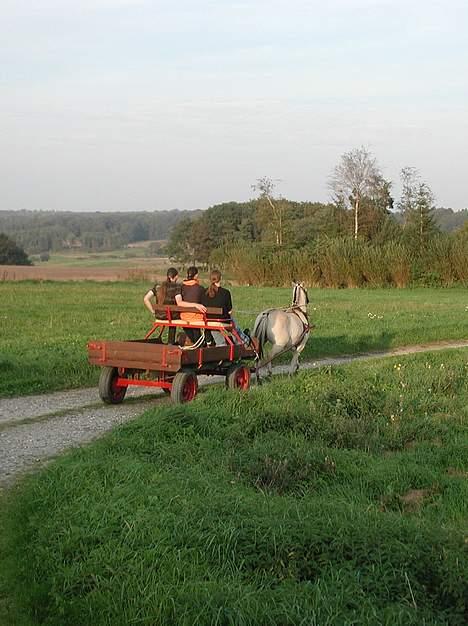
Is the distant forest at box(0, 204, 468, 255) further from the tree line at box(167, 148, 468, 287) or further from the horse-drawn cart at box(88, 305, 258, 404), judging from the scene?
the horse-drawn cart at box(88, 305, 258, 404)

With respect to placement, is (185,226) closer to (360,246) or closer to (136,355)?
(360,246)

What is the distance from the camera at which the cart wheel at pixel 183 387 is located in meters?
12.2

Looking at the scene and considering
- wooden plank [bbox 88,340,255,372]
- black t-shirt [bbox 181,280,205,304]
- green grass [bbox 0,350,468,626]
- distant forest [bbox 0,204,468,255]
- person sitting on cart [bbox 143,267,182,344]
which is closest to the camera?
green grass [bbox 0,350,468,626]

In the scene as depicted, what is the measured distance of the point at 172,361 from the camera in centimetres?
1200

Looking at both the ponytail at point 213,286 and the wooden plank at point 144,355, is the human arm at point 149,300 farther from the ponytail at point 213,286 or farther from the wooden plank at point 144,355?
the wooden plank at point 144,355

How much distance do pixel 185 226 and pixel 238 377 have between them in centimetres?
9429

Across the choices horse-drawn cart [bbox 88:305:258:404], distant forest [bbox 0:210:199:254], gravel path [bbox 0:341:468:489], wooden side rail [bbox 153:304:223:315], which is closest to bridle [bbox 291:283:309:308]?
horse-drawn cart [bbox 88:305:258:404]

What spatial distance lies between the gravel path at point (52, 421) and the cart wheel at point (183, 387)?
56 cm

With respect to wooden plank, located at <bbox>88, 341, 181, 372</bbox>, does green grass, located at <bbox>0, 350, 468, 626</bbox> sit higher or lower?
lower

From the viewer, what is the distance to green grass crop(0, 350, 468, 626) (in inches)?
204

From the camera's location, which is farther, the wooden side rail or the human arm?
the human arm

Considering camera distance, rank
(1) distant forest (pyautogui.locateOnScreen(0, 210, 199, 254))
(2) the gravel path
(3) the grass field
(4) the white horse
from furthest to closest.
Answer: (1) distant forest (pyautogui.locateOnScreen(0, 210, 199, 254)), (3) the grass field, (4) the white horse, (2) the gravel path

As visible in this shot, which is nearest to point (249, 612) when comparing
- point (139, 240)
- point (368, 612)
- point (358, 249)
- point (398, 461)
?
point (368, 612)

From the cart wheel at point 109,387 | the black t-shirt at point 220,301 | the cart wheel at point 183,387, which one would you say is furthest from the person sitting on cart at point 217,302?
the cart wheel at point 109,387
